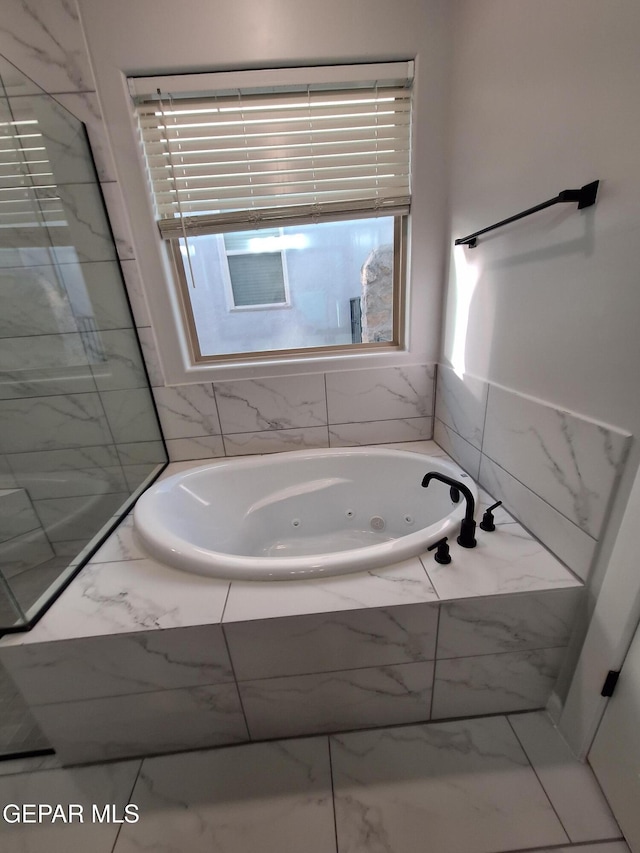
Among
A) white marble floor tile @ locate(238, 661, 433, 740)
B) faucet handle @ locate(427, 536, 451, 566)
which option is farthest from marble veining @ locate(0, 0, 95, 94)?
white marble floor tile @ locate(238, 661, 433, 740)

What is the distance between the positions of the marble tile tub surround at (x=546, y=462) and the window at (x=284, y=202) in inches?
26.1

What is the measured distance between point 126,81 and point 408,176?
1111 mm

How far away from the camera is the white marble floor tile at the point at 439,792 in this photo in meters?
0.76

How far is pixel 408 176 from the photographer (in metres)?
1.35

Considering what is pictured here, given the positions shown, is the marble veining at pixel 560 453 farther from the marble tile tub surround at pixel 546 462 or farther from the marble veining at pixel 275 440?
the marble veining at pixel 275 440

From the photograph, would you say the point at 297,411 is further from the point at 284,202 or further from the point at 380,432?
the point at 284,202

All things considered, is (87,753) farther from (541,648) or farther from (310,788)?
(541,648)

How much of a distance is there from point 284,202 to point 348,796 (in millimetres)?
1974

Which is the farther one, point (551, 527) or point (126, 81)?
point (126, 81)

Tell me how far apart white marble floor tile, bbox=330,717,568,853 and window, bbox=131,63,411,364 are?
1476 millimetres

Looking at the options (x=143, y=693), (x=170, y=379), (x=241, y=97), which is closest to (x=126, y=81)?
(x=241, y=97)

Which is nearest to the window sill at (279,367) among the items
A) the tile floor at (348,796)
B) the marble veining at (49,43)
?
the marble veining at (49,43)

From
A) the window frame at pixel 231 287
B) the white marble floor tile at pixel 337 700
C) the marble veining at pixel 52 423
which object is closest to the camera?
the white marble floor tile at pixel 337 700

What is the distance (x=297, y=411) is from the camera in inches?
62.9
